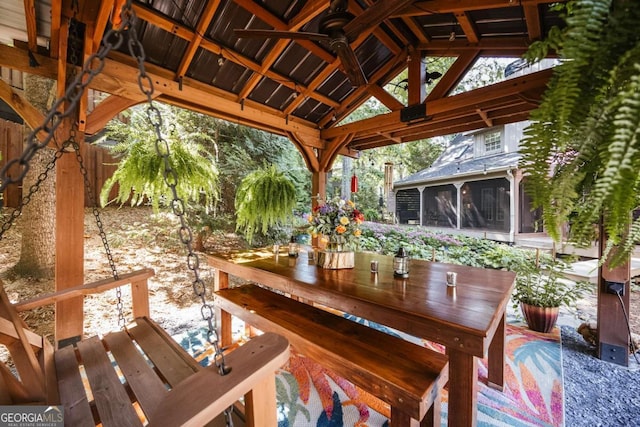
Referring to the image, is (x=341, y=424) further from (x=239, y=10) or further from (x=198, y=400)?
(x=239, y=10)

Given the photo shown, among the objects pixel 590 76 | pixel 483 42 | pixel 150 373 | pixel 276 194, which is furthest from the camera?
pixel 276 194

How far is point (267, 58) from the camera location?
2586 millimetres

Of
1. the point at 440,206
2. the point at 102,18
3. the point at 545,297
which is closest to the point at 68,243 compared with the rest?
the point at 102,18

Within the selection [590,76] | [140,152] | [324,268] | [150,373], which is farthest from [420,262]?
[140,152]

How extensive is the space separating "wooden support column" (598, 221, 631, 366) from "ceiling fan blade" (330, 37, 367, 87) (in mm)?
2423

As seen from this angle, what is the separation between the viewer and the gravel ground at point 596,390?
1.63m

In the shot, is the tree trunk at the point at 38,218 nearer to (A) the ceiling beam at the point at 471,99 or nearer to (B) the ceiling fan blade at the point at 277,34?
(B) the ceiling fan blade at the point at 277,34

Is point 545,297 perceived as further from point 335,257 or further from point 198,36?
point 198,36

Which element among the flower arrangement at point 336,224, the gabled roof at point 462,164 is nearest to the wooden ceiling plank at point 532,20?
the flower arrangement at point 336,224

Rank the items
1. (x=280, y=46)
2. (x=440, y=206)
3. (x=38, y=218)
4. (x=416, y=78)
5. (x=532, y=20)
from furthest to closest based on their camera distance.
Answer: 1. (x=440, y=206)
2. (x=38, y=218)
3. (x=416, y=78)
4. (x=280, y=46)
5. (x=532, y=20)

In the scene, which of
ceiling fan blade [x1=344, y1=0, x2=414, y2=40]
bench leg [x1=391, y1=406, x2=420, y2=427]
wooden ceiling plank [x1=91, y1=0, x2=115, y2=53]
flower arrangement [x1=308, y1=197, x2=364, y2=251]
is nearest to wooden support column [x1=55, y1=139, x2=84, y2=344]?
wooden ceiling plank [x1=91, y1=0, x2=115, y2=53]

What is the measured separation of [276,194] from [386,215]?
267 inches

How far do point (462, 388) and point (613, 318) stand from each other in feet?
7.18

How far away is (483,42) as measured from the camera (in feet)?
8.08
